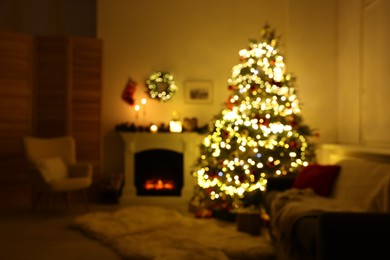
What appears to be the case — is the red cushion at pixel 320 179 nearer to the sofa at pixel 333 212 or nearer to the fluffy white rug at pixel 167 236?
the sofa at pixel 333 212

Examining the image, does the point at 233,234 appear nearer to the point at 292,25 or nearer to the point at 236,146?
the point at 236,146

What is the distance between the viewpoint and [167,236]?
4.07m

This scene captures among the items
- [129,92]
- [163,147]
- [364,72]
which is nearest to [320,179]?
[364,72]

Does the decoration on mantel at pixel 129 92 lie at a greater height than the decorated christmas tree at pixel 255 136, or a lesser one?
greater

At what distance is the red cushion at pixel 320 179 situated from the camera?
3.90m

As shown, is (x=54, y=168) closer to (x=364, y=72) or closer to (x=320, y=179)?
(x=320, y=179)

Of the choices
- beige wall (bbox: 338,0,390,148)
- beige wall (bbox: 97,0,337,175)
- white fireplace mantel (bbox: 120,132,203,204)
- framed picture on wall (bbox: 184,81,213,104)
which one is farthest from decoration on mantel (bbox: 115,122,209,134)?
beige wall (bbox: 338,0,390,148)

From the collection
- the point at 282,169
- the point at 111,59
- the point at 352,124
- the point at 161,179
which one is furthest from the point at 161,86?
the point at 352,124

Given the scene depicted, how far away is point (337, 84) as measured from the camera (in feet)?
19.5

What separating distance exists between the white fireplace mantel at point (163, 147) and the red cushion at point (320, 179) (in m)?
2.50

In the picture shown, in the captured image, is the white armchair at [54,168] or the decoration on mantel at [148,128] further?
the decoration on mantel at [148,128]

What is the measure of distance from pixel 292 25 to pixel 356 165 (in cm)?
295

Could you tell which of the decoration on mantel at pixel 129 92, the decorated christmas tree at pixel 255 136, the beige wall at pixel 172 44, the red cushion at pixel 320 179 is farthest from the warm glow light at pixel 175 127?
the red cushion at pixel 320 179

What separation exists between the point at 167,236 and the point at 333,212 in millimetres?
2187
